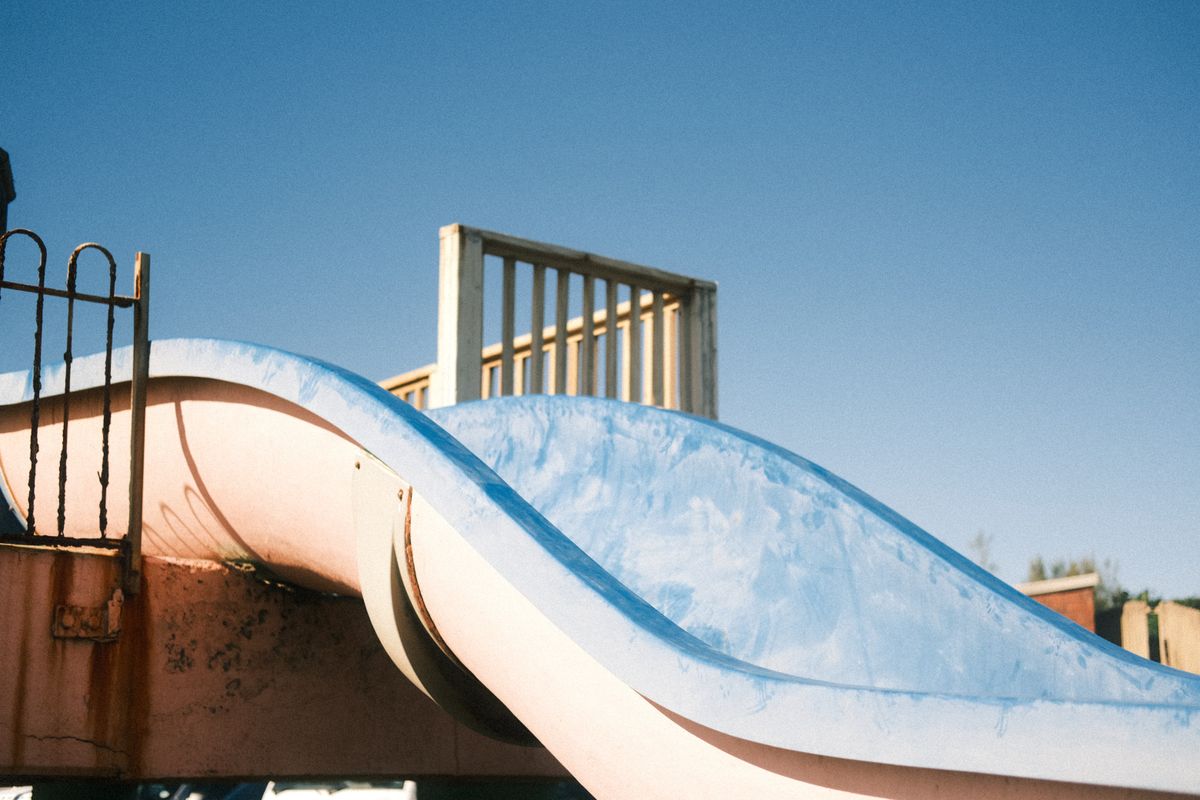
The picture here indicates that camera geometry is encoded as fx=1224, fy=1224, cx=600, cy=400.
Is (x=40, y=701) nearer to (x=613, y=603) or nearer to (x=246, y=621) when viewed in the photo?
(x=246, y=621)

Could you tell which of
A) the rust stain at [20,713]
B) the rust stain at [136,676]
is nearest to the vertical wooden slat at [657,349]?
the rust stain at [136,676]

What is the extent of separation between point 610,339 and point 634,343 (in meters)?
0.19

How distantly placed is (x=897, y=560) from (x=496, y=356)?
3.04 m

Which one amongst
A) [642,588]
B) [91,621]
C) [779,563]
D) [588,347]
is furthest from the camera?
[588,347]

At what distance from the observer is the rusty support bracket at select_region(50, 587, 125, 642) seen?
3.19 m

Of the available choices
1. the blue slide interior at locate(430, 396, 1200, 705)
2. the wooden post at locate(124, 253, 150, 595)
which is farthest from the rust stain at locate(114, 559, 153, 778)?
the blue slide interior at locate(430, 396, 1200, 705)

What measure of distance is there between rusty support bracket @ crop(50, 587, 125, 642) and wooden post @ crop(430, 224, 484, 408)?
1704 millimetres

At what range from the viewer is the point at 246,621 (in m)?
3.55

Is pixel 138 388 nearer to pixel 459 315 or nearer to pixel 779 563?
pixel 459 315

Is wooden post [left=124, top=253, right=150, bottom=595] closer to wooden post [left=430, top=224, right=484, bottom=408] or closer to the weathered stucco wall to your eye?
the weathered stucco wall

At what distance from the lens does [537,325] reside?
5.12 meters

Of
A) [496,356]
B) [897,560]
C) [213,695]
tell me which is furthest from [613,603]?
[496,356]

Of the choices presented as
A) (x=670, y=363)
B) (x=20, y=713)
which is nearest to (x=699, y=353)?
(x=670, y=363)

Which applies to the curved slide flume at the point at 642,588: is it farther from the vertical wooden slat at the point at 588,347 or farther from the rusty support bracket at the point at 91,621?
the vertical wooden slat at the point at 588,347
